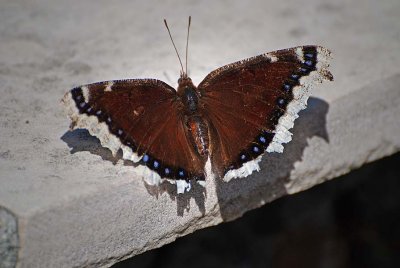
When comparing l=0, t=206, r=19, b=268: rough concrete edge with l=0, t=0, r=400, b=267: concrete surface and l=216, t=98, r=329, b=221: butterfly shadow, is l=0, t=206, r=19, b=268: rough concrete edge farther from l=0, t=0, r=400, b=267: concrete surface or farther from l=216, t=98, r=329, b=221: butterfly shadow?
l=216, t=98, r=329, b=221: butterfly shadow

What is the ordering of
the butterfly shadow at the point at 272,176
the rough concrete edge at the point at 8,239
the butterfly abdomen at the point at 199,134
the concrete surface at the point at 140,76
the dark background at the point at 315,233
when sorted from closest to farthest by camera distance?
the rough concrete edge at the point at 8,239, the concrete surface at the point at 140,76, the butterfly abdomen at the point at 199,134, the butterfly shadow at the point at 272,176, the dark background at the point at 315,233

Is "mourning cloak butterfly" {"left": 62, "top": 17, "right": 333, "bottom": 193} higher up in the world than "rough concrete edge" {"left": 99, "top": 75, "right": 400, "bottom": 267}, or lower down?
higher up

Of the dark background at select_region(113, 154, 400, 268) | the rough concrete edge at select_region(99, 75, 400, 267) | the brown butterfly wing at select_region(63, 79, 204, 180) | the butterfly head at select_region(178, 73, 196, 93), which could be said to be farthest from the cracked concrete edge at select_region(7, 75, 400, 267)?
the dark background at select_region(113, 154, 400, 268)

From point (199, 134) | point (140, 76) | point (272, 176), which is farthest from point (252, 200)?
point (140, 76)

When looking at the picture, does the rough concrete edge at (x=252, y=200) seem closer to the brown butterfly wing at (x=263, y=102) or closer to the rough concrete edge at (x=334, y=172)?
the rough concrete edge at (x=334, y=172)

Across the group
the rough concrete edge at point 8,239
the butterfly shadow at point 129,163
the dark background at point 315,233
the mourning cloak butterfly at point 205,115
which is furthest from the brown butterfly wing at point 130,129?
the dark background at point 315,233

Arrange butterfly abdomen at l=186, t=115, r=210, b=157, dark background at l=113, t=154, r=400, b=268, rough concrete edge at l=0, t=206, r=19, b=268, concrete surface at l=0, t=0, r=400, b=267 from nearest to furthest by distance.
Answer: rough concrete edge at l=0, t=206, r=19, b=268
concrete surface at l=0, t=0, r=400, b=267
butterfly abdomen at l=186, t=115, r=210, b=157
dark background at l=113, t=154, r=400, b=268

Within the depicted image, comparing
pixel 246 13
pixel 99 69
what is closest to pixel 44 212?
pixel 99 69
